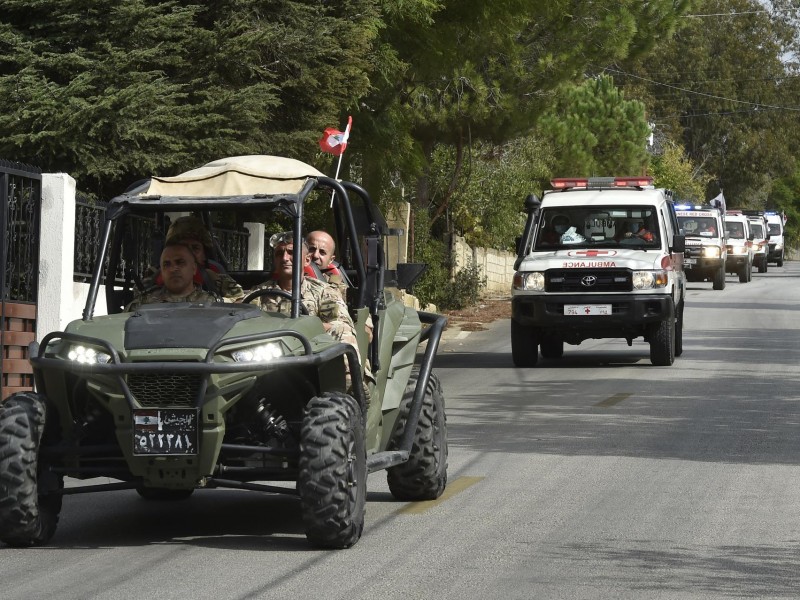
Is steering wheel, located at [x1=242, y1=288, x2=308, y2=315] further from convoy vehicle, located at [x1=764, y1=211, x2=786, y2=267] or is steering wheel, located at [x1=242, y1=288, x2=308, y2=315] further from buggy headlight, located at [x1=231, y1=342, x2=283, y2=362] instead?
convoy vehicle, located at [x1=764, y1=211, x2=786, y2=267]

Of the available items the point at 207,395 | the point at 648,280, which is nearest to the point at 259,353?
the point at 207,395

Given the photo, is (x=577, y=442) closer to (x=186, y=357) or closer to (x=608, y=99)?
(x=186, y=357)

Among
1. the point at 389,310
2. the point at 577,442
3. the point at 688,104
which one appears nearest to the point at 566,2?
the point at 577,442

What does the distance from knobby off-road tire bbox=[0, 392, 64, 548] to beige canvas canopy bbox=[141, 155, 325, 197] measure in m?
1.38

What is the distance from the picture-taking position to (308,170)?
8992mm

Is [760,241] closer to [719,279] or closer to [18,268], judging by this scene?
[719,279]

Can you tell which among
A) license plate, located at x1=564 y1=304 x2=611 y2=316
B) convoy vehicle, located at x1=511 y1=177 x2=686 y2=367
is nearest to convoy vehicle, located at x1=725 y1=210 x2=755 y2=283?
convoy vehicle, located at x1=511 y1=177 x2=686 y2=367

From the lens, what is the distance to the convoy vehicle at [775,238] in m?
72.9

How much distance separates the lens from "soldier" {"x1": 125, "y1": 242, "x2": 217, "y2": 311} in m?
8.86

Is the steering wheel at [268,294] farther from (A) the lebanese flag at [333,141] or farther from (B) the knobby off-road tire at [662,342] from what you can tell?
(B) the knobby off-road tire at [662,342]

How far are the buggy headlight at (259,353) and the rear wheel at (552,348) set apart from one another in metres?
14.0

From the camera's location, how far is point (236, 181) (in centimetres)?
884

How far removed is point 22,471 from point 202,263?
1.68 metres

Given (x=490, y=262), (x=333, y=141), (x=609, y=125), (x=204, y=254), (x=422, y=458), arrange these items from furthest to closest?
(x=609, y=125) → (x=490, y=262) → (x=333, y=141) → (x=422, y=458) → (x=204, y=254)
